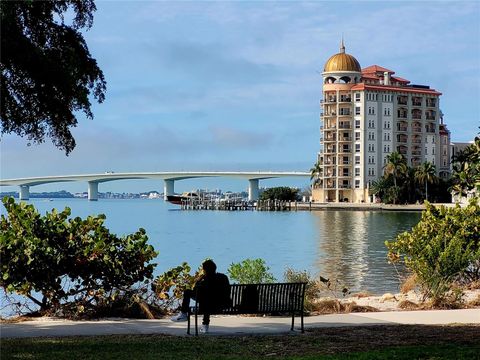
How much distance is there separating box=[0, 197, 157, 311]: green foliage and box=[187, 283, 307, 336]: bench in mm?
3075

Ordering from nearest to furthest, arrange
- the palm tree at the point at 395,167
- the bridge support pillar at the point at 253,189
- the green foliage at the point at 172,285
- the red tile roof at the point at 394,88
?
1. the green foliage at the point at 172,285
2. the palm tree at the point at 395,167
3. the red tile roof at the point at 394,88
4. the bridge support pillar at the point at 253,189

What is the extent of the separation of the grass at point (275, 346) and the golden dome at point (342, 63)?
430 feet

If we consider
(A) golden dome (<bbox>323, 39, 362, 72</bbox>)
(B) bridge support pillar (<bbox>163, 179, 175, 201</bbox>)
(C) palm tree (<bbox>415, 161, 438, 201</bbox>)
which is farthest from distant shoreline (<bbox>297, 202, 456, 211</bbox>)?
(B) bridge support pillar (<bbox>163, 179, 175, 201</bbox>)

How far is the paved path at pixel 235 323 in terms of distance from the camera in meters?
12.8

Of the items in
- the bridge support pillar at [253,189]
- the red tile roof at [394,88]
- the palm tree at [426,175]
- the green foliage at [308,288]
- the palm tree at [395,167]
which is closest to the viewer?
the green foliage at [308,288]

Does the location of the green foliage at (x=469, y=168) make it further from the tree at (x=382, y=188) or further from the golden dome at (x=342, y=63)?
the golden dome at (x=342, y=63)

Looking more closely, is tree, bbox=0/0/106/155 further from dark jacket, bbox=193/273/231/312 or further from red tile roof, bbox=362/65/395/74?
red tile roof, bbox=362/65/395/74

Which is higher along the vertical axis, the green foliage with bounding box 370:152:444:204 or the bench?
the green foliage with bounding box 370:152:444:204

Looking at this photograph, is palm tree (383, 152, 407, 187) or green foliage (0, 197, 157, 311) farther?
palm tree (383, 152, 407, 187)

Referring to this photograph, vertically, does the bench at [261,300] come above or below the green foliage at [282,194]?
below

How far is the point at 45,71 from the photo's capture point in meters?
12.1

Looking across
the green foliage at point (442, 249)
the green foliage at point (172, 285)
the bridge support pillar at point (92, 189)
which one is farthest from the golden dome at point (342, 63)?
the green foliage at point (172, 285)

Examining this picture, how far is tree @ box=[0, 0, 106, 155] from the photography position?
1181cm

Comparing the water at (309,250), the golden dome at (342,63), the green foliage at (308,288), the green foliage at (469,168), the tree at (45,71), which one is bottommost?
the water at (309,250)
